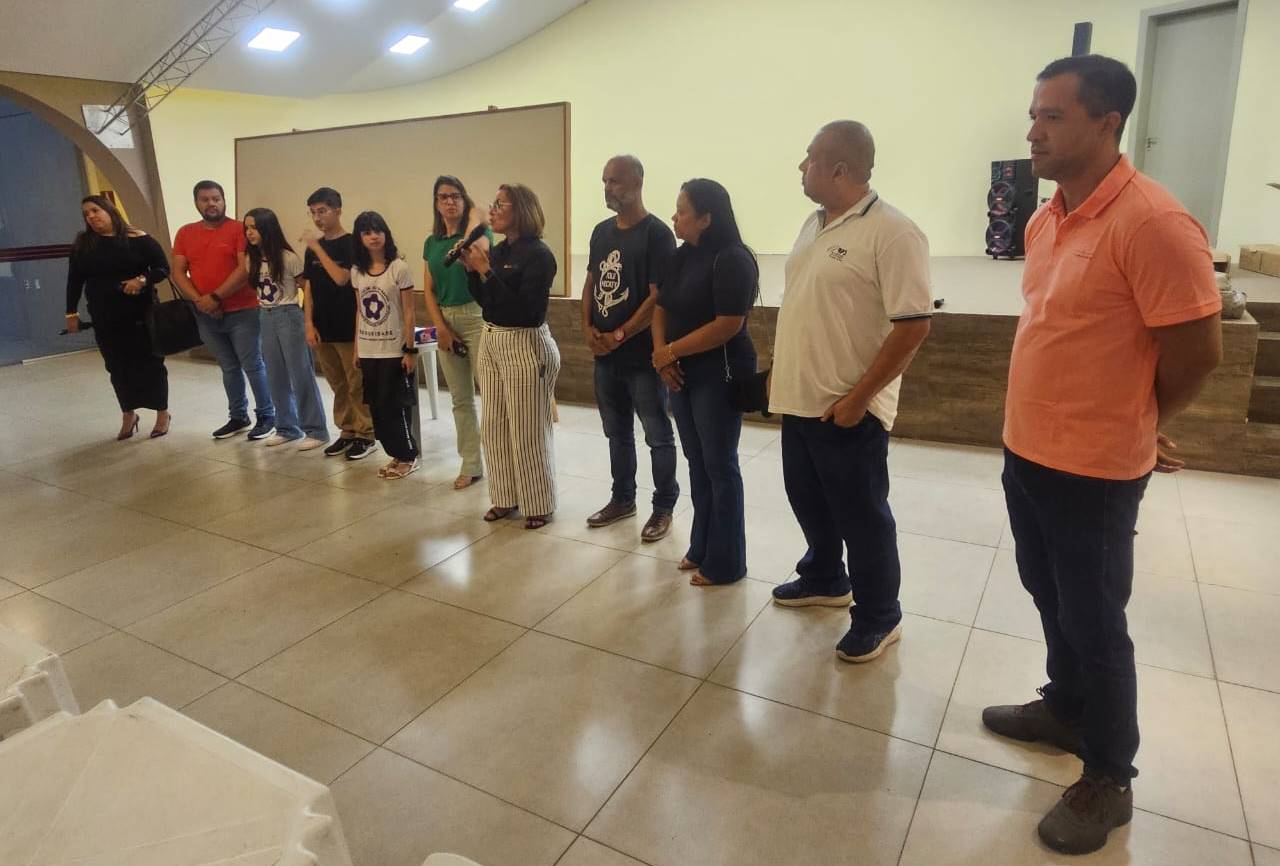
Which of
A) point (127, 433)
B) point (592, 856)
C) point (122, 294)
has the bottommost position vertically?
point (592, 856)

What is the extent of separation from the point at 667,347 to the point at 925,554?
135 centimetres

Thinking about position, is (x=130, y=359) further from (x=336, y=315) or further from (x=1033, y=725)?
(x=1033, y=725)

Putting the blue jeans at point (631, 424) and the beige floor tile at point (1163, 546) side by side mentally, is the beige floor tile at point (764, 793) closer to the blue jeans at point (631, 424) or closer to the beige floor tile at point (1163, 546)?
the blue jeans at point (631, 424)

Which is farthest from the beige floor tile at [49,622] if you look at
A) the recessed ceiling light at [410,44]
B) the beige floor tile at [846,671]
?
the recessed ceiling light at [410,44]

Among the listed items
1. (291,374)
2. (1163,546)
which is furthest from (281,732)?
(1163,546)

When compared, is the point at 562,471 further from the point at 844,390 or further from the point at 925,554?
the point at 844,390

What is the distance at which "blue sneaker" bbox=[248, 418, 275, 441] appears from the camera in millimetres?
4977

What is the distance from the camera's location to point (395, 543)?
338 cm

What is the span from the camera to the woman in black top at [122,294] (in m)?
4.59

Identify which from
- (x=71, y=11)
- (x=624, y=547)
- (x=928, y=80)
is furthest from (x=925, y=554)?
(x=71, y=11)

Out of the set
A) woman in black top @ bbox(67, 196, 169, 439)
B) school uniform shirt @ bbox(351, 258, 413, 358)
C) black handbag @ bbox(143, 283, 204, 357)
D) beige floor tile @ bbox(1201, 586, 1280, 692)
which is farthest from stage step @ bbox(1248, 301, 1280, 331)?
woman in black top @ bbox(67, 196, 169, 439)

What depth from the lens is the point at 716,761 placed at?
6.56 ft

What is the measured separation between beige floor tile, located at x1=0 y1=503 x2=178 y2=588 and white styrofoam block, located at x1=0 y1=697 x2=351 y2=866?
254cm

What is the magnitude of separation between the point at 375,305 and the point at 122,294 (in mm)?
1888
